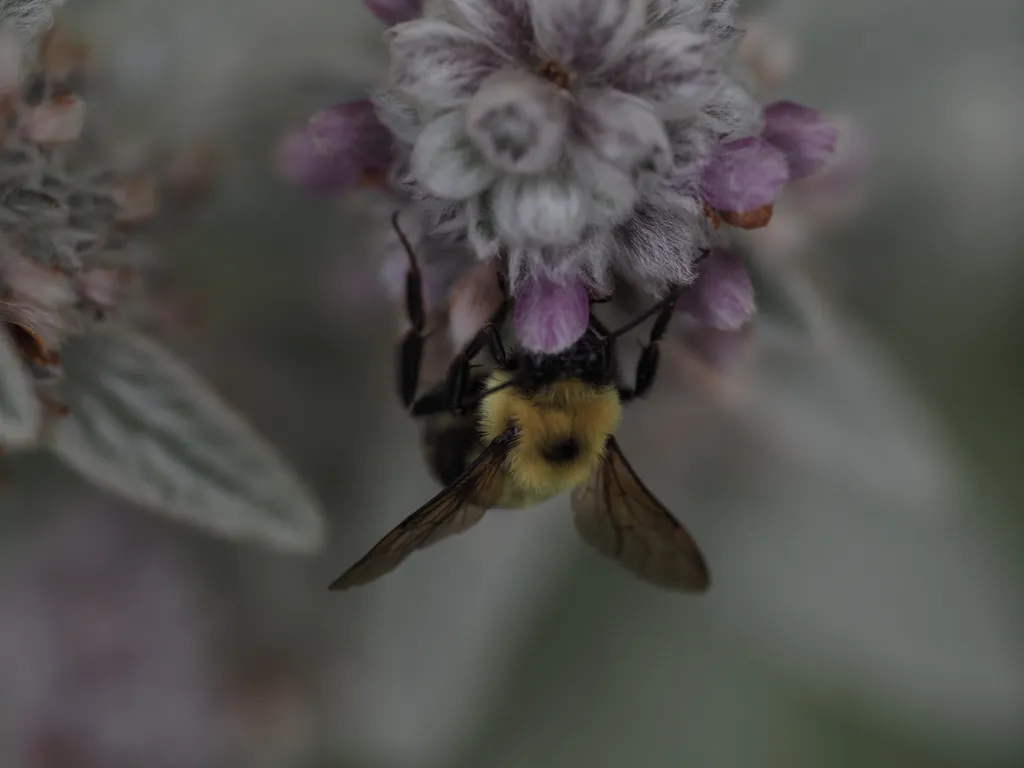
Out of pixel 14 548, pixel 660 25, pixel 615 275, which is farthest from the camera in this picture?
pixel 14 548

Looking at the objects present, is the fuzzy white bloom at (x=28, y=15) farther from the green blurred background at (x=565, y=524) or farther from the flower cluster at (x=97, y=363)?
the green blurred background at (x=565, y=524)

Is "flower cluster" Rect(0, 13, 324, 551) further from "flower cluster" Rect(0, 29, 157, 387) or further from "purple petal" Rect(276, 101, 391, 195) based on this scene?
"purple petal" Rect(276, 101, 391, 195)

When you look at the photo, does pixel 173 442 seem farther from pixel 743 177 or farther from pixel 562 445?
pixel 743 177

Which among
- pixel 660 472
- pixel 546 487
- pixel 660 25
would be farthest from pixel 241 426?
pixel 660 472

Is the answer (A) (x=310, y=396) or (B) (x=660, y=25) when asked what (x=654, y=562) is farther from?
(A) (x=310, y=396)

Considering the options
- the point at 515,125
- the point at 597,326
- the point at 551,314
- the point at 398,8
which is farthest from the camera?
the point at 597,326

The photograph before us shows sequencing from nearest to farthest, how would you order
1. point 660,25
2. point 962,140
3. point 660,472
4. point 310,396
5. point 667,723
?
point 660,25, point 310,396, point 660,472, point 962,140, point 667,723

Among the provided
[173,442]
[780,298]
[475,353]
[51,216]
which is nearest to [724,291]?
[780,298]
